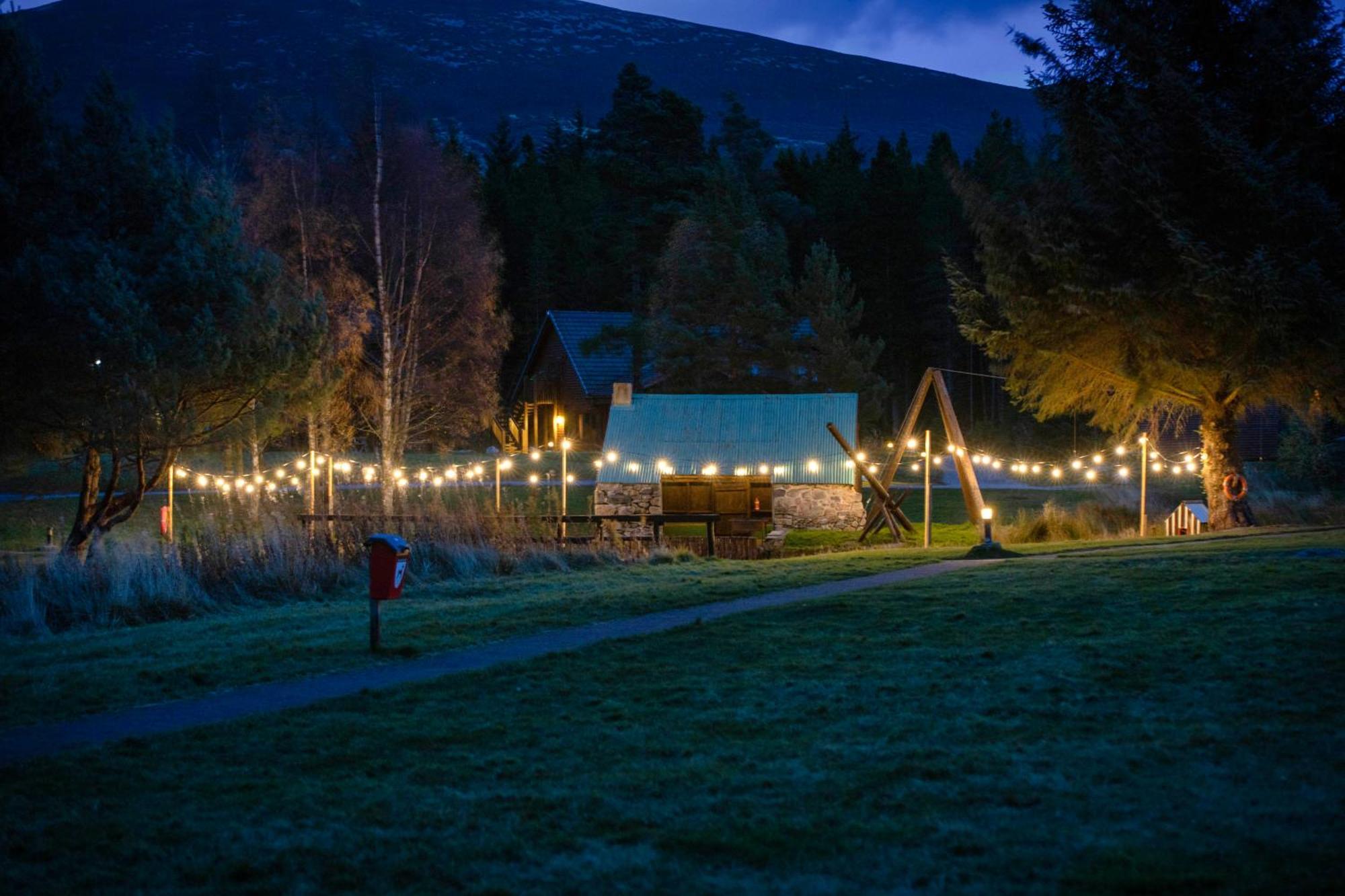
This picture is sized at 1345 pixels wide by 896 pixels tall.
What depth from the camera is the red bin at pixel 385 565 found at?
9.72 m

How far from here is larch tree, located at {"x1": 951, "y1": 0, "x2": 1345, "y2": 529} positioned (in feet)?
63.5

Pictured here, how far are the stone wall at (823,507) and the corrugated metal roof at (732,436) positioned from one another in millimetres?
263

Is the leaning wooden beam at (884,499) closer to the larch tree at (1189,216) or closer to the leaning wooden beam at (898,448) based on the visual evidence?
the leaning wooden beam at (898,448)

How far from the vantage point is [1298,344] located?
19.9 m

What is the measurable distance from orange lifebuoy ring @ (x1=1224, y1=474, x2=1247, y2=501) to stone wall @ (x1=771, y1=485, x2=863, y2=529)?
8.71 metres

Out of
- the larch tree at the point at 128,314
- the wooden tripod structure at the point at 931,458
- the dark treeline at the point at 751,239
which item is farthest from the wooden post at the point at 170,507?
the dark treeline at the point at 751,239

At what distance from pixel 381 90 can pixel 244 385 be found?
12.5 m

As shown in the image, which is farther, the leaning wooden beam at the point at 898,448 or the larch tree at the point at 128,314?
the leaning wooden beam at the point at 898,448

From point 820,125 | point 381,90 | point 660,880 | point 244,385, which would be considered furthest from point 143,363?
point 820,125

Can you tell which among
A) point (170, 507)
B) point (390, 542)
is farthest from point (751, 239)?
point (390, 542)

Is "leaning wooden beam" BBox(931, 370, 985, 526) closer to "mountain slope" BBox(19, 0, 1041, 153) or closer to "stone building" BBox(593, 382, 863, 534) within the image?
"stone building" BBox(593, 382, 863, 534)

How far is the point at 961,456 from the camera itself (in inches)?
938

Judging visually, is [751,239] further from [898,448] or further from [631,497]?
[898,448]

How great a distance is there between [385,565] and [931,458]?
655 inches
